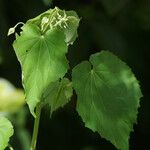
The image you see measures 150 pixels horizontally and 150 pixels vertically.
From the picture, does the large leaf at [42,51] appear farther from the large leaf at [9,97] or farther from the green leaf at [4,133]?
the large leaf at [9,97]

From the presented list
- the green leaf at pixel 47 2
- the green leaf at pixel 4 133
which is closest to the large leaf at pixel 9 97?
the green leaf at pixel 47 2

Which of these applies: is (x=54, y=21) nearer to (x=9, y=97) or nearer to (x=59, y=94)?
(x=59, y=94)

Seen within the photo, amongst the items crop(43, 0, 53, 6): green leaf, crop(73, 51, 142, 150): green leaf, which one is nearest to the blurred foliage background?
crop(43, 0, 53, 6): green leaf

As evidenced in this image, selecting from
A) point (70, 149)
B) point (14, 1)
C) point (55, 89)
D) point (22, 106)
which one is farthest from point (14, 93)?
point (55, 89)

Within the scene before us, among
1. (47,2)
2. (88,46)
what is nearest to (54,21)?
(47,2)

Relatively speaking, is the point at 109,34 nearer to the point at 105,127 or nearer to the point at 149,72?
the point at 149,72

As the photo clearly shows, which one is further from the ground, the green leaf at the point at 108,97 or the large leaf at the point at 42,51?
the large leaf at the point at 42,51

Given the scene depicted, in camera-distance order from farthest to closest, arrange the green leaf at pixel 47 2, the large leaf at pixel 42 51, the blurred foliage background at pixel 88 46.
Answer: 1. the blurred foliage background at pixel 88 46
2. the green leaf at pixel 47 2
3. the large leaf at pixel 42 51

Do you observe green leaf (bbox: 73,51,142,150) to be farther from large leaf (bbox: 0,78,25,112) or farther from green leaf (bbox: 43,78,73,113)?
large leaf (bbox: 0,78,25,112)

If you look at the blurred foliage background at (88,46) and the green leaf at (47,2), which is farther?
the blurred foliage background at (88,46)
